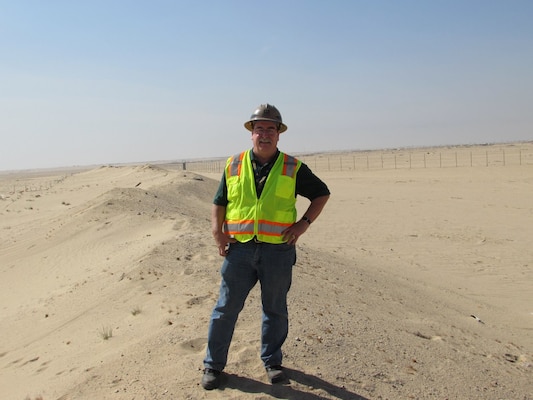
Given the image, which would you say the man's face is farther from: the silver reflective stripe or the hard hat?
the silver reflective stripe

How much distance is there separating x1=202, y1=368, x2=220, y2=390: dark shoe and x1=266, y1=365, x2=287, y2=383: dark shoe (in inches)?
15.2

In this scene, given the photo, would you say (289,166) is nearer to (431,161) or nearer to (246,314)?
(246,314)

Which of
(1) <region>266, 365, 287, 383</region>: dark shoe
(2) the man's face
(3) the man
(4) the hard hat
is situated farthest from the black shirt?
(1) <region>266, 365, 287, 383</region>: dark shoe

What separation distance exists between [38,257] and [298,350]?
24.1ft

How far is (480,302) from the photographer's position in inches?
329

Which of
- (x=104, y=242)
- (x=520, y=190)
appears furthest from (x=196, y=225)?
(x=520, y=190)

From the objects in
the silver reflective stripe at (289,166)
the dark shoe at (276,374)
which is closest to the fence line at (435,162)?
the silver reflective stripe at (289,166)

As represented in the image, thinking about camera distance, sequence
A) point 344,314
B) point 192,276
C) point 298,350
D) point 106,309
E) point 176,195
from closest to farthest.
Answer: point 298,350 < point 344,314 < point 106,309 < point 192,276 < point 176,195

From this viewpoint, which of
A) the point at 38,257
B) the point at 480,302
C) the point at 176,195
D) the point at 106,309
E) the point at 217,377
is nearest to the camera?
the point at 217,377

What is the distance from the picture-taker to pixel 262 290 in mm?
3717

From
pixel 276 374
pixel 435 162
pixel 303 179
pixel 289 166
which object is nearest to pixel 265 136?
pixel 289 166

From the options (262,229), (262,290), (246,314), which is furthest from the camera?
(246,314)

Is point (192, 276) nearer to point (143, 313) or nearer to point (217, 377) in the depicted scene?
point (143, 313)

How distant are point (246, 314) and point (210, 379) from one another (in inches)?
58.2
